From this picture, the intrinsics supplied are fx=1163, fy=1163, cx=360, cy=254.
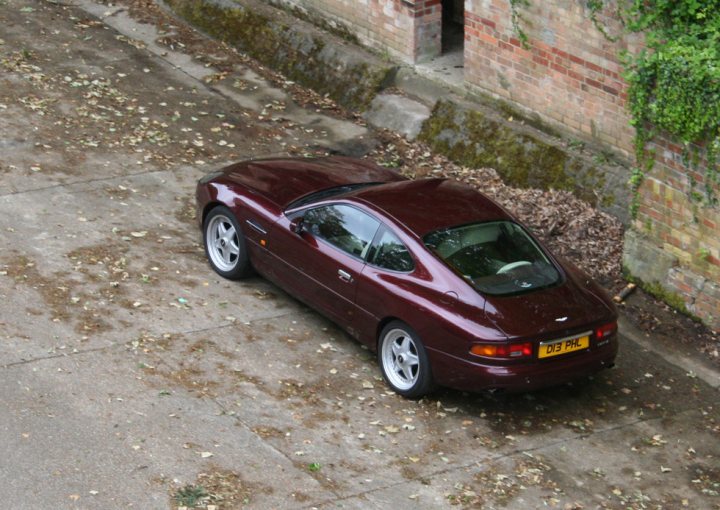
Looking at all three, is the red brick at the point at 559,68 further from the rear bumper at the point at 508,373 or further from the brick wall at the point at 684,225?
the rear bumper at the point at 508,373

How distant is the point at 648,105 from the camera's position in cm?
1088

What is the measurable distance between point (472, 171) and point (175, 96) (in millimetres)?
4205

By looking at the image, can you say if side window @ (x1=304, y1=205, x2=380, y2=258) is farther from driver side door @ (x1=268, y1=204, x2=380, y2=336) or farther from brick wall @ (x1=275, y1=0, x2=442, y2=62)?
brick wall @ (x1=275, y1=0, x2=442, y2=62)

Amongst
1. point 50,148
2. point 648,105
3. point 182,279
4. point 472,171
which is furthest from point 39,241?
point 648,105

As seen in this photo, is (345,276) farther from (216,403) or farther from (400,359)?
(216,403)

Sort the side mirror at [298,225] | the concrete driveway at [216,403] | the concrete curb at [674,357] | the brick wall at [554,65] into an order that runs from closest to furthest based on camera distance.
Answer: the concrete driveway at [216,403], the side mirror at [298,225], the concrete curb at [674,357], the brick wall at [554,65]

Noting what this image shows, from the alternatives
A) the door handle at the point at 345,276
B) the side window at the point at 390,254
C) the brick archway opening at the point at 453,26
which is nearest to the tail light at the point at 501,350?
the side window at the point at 390,254

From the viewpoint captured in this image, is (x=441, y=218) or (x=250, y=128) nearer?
(x=441, y=218)

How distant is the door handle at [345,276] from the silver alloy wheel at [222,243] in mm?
1476

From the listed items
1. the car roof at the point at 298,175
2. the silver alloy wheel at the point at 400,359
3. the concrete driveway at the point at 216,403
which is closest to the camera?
the concrete driveway at the point at 216,403

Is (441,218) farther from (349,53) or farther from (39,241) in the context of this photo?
(349,53)

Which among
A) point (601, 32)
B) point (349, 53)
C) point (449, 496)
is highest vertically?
point (601, 32)

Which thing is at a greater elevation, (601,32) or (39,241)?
(601,32)

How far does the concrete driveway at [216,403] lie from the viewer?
8.04 m
